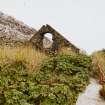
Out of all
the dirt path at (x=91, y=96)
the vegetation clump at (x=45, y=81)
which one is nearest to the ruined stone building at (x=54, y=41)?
the vegetation clump at (x=45, y=81)

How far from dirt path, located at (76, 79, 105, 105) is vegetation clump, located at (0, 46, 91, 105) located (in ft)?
0.60

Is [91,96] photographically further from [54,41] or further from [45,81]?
[54,41]

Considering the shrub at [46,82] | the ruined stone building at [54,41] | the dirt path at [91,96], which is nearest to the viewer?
the shrub at [46,82]

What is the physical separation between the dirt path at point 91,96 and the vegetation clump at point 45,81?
0.18 meters

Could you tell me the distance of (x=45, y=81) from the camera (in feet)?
36.4

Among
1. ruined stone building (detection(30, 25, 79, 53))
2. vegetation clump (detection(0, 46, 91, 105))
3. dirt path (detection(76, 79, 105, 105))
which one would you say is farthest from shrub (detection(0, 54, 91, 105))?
ruined stone building (detection(30, 25, 79, 53))

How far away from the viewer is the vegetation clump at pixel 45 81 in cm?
947

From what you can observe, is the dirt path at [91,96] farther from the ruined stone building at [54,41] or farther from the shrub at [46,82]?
the ruined stone building at [54,41]

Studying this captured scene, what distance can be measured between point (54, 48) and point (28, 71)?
9.78m

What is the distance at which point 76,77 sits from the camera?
12289mm

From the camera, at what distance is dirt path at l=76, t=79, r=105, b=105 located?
10.4m

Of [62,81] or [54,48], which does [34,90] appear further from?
[54,48]

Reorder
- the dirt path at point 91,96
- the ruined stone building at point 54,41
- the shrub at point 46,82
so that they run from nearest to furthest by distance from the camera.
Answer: the shrub at point 46,82, the dirt path at point 91,96, the ruined stone building at point 54,41

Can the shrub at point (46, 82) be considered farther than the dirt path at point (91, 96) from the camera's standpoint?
No
